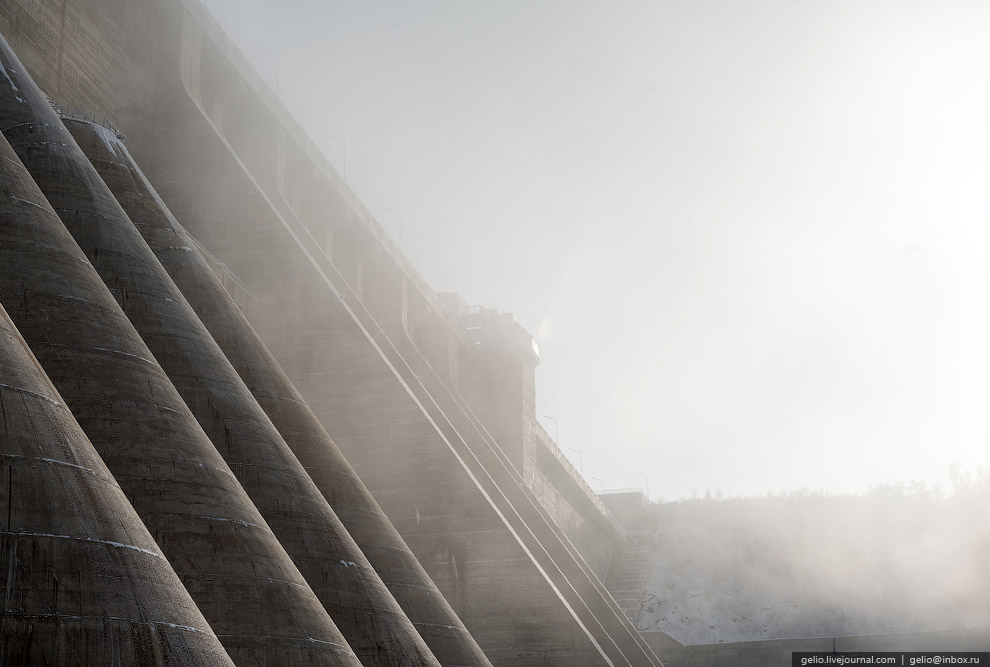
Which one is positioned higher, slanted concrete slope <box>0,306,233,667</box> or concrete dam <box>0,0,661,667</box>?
concrete dam <box>0,0,661,667</box>

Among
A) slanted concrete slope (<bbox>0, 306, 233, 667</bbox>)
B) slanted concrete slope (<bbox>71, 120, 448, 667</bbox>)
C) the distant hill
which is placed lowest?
slanted concrete slope (<bbox>0, 306, 233, 667</bbox>)

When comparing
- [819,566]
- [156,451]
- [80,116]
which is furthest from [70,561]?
[819,566]

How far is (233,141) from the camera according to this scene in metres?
17.2

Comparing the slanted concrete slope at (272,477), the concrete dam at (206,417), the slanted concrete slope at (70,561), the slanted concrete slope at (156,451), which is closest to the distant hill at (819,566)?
the concrete dam at (206,417)

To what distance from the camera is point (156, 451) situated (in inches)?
231

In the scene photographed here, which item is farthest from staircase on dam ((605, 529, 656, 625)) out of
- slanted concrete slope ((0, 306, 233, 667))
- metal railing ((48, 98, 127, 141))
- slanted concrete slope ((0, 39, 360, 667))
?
slanted concrete slope ((0, 306, 233, 667))

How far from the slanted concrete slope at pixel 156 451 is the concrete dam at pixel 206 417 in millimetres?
13

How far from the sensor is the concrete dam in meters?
4.38

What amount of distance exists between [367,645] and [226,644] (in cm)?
189

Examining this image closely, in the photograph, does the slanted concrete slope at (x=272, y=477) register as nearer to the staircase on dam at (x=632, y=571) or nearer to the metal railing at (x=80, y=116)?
the metal railing at (x=80, y=116)

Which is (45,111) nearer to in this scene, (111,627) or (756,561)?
A: (111,627)

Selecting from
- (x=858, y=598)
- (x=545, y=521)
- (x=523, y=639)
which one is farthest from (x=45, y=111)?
(x=858, y=598)

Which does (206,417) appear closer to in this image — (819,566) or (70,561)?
(70,561)

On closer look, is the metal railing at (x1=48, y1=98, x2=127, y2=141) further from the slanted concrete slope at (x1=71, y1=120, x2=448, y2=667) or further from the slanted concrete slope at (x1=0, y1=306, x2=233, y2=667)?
the slanted concrete slope at (x1=0, y1=306, x2=233, y2=667)
